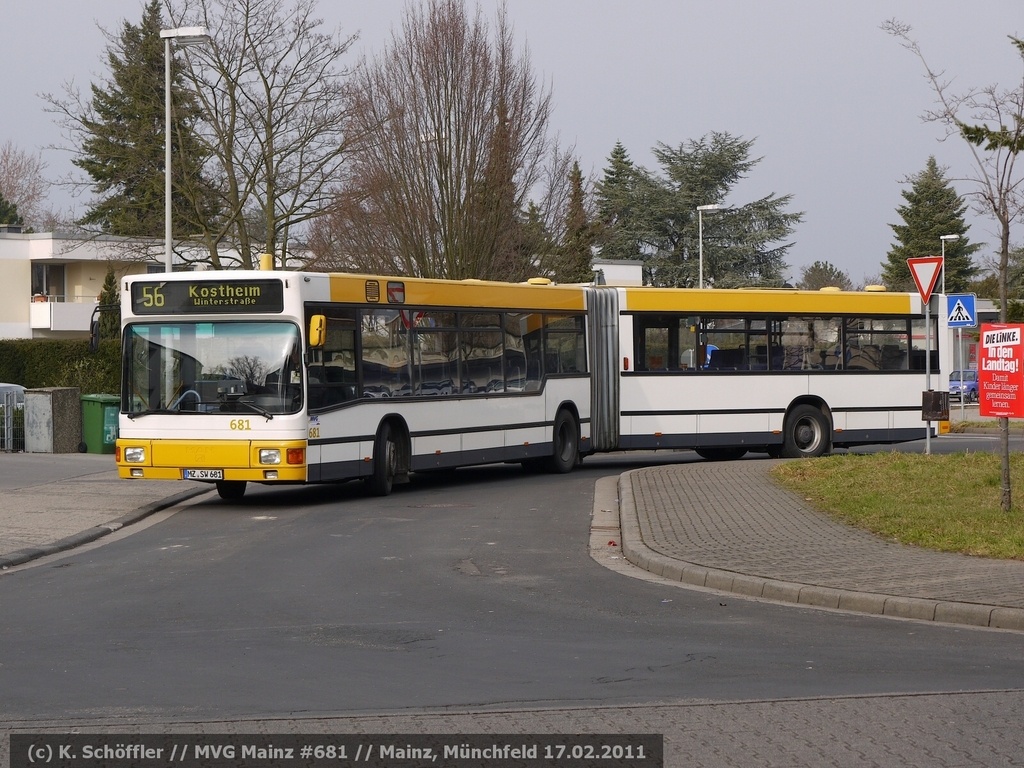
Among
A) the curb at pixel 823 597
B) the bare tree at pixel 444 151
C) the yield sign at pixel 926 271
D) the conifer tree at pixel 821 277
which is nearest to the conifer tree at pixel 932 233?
the conifer tree at pixel 821 277

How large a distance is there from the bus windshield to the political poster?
7955mm

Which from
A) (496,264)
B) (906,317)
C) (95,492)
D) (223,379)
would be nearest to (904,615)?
(223,379)

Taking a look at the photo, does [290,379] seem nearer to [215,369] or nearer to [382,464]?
[215,369]

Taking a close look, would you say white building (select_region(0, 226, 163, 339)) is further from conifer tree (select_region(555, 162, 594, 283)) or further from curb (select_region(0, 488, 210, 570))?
curb (select_region(0, 488, 210, 570))

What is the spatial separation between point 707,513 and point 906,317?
1168 centimetres

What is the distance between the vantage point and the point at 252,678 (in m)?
7.47

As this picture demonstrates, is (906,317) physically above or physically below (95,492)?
above

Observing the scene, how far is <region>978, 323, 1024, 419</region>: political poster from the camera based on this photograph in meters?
13.5

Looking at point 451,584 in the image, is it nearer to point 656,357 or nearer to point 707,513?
point 707,513

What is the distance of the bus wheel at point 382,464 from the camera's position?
18.5 metres

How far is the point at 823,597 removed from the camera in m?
9.95

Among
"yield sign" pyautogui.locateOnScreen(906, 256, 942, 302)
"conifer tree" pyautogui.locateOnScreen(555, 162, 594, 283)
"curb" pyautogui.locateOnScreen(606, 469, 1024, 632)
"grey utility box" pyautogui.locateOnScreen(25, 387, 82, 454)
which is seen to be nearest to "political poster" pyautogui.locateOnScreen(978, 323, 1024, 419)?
"curb" pyautogui.locateOnScreen(606, 469, 1024, 632)

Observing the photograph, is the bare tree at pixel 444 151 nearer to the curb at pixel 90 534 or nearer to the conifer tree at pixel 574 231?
the conifer tree at pixel 574 231

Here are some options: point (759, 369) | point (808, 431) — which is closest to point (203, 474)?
point (759, 369)
